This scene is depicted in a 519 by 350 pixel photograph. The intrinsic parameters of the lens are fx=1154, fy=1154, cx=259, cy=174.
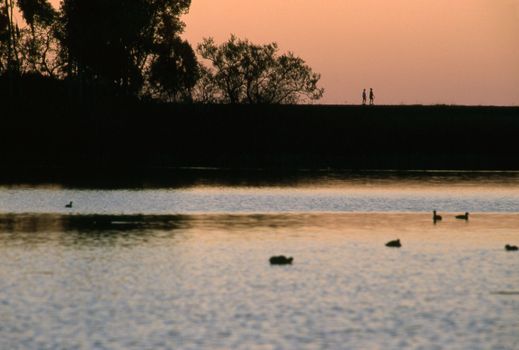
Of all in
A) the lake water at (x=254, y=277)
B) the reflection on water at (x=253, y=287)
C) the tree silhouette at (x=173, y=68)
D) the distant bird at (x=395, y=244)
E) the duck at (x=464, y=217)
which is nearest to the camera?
the reflection on water at (x=253, y=287)

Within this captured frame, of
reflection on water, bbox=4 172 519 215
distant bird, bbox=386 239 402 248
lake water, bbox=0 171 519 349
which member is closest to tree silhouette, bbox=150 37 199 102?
reflection on water, bbox=4 172 519 215

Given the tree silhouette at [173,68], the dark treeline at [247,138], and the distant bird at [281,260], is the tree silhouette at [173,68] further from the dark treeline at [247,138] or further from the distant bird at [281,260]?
the distant bird at [281,260]

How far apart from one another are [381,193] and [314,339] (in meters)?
48.7

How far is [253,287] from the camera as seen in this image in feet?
90.4

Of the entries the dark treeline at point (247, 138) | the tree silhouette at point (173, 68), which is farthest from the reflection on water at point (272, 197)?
the tree silhouette at point (173, 68)

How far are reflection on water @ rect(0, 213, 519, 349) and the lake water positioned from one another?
0.05m

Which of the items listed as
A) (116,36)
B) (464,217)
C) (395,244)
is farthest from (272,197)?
(116,36)

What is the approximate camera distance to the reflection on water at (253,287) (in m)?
21.3

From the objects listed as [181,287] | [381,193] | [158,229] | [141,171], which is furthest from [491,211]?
[141,171]

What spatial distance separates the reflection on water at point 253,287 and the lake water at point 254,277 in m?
0.05

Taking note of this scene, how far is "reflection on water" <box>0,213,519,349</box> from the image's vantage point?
2131 centimetres

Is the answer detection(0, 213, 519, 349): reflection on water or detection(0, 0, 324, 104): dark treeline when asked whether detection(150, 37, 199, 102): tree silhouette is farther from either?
detection(0, 213, 519, 349): reflection on water

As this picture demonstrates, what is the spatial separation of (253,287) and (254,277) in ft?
6.05

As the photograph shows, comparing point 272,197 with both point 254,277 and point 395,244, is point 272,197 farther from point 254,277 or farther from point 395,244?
point 254,277
